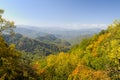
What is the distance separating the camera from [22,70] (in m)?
32.6

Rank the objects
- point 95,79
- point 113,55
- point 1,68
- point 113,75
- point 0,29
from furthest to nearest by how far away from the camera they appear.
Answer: point 113,55
point 113,75
point 95,79
point 0,29
point 1,68

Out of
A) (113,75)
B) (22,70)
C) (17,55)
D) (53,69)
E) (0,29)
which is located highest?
(0,29)

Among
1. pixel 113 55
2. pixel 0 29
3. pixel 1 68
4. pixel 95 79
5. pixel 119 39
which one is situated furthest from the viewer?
pixel 119 39

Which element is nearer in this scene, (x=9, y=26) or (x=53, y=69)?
(x=9, y=26)

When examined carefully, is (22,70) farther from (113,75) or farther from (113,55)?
(113,55)

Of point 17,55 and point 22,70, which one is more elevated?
point 17,55

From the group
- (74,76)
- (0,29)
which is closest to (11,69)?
(0,29)

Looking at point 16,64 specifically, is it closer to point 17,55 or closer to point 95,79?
point 17,55

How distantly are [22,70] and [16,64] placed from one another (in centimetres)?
132

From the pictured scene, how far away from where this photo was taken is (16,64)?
3253 cm

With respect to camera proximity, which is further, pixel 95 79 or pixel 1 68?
pixel 95 79

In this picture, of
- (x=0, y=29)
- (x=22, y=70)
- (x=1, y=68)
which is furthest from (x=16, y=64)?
(x=0, y=29)

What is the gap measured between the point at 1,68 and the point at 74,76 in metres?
26.3

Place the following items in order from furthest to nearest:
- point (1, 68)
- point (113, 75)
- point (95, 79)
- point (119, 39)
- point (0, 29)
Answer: point (119, 39) < point (113, 75) < point (95, 79) < point (0, 29) < point (1, 68)
